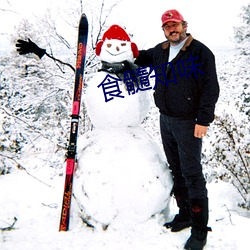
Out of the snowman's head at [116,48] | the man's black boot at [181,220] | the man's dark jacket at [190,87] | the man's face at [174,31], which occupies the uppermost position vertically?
the man's face at [174,31]

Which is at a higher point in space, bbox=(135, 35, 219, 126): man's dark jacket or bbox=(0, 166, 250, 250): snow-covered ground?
bbox=(135, 35, 219, 126): man's dark jacket

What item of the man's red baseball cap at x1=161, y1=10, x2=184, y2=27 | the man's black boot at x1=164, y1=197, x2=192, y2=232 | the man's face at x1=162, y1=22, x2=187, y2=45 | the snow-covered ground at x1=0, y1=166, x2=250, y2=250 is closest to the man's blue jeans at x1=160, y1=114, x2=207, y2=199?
the man's black boot at x1=164, y1=197, x2=192, y2=232

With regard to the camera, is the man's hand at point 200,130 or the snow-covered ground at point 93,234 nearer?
the man's hand at point 200,130

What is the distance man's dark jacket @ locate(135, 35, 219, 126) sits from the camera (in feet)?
8.14

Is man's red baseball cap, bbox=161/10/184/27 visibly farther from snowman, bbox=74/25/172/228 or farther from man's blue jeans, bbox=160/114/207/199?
man's blue jeans, bbox=160/114/207/199

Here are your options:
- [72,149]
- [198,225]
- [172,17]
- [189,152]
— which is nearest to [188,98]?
[189,152]

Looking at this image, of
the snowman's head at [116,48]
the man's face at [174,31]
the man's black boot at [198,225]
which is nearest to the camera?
the man's face at [174,31]

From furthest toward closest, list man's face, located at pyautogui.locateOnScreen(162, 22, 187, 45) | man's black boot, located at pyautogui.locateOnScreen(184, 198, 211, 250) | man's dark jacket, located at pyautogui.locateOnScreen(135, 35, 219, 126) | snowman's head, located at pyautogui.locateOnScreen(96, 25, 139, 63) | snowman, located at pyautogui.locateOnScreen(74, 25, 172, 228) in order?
snowman's head, located at pyautogui.locateOnScreen(96, 25, 139, 63)
snowman, located at pyautogui.locateOnScreen(74, 25, 172, 228)
man's black boot, located at pyautogui.locateOnScreen(184, 198, 211, 250)
man's face, located at pyautogui.locateOnScreen(162, 22, 187, 45)
man's dark jacket, located at pyautogui.locateOnScreen(135, 35, 219, 126)

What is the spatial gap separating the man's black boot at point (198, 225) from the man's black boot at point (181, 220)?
267 millimetres

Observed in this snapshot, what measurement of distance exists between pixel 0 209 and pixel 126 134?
199 centimetres

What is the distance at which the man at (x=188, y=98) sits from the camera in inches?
98.6

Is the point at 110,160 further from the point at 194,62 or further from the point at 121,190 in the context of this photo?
the point at 194,62

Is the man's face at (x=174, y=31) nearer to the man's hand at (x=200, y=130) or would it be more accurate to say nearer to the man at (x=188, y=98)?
the man at (x=188, y=98)

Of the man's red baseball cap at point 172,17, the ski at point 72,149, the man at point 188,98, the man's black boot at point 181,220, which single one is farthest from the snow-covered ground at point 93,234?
the man's red baseball cap at point 172,17
